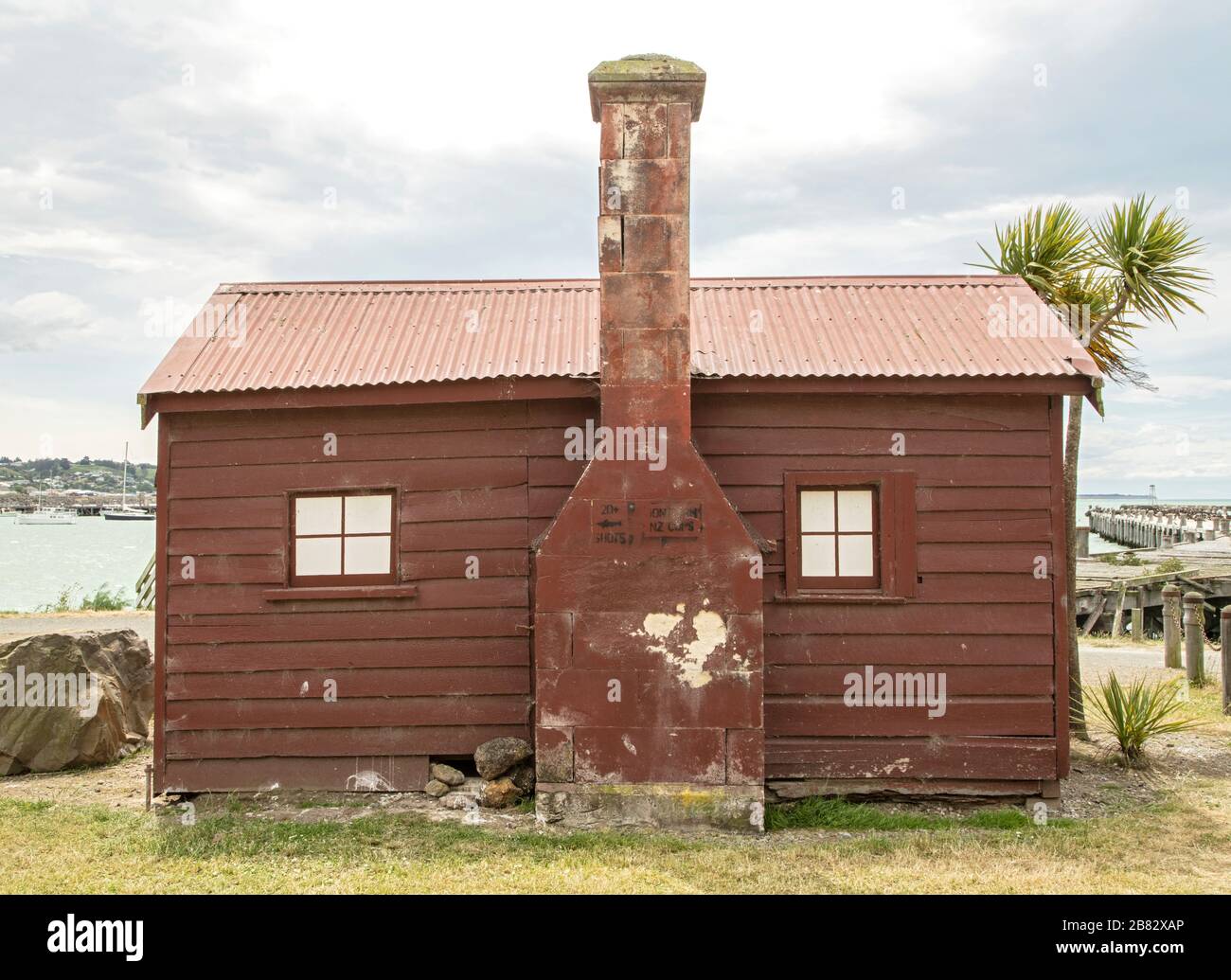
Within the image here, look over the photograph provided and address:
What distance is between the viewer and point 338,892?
577 centimetres

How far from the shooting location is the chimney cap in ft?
24.2

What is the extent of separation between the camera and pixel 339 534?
327 inches

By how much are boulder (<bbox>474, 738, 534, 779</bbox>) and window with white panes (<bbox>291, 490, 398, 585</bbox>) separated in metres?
1.78

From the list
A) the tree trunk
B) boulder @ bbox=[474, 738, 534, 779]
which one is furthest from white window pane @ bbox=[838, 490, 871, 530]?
boulder @ bbox=[474, 738, 534, 779]

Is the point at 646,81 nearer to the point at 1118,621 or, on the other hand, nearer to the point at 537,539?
the point at 537,539

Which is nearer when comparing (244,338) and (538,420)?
(538,420)

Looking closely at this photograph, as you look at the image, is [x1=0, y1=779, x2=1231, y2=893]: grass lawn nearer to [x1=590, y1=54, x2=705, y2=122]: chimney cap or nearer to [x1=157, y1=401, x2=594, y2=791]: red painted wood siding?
[x1=157, y1=401, x2=594, y2=791]: red painted wood siding

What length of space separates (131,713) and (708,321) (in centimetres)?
756

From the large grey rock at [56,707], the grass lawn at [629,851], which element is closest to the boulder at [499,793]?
the grass lawn at [629,851]

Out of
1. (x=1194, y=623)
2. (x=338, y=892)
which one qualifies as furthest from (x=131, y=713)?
(x=1194, y=623)

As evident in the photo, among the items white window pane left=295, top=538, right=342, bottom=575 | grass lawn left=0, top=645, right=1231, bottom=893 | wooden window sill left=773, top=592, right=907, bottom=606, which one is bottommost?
grass lawn left=0, top=645, right=1231, bottom=893

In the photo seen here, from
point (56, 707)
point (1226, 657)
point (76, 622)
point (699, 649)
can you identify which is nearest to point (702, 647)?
point (699, 649)

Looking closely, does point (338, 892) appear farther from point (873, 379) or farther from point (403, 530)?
point (873, 379)

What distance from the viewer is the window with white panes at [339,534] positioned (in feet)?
27.2
